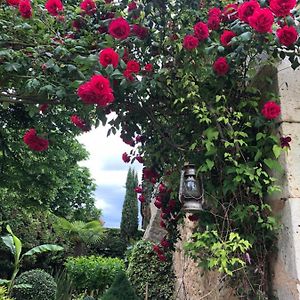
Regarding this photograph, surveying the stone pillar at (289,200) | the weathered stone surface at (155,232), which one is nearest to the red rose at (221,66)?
the stone pillar at (289,200)

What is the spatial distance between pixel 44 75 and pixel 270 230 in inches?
78.9

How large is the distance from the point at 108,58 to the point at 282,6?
1194 millimetres

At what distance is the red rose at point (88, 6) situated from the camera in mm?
3047

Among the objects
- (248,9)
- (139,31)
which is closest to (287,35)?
(248,9)

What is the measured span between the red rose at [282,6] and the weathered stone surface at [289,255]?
1280mm

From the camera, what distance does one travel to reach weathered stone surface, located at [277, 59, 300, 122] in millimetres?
2788

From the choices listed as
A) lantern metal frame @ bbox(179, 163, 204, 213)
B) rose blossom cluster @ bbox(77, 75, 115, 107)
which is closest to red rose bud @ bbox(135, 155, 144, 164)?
lantern metal frame @ bbox(179, 163, 204, 213)

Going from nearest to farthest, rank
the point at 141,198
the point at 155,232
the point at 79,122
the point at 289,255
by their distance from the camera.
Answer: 1. the point at 289,255
2. the point at 79,122
3. the point at 141,198
4. the point at 155,232

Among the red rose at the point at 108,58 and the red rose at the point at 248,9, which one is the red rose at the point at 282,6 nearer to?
the red rose at the point at 248,9

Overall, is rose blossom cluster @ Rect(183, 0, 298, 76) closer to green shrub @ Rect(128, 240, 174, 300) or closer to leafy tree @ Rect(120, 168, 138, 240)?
green shrub @ Rect(128, 240, 174, 300)

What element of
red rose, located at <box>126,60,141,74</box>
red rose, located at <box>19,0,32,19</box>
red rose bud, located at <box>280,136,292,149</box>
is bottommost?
red rose bud, located at <box>280,136,292,149</box>

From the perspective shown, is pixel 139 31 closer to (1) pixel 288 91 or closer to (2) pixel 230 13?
(2) pixel 230 13

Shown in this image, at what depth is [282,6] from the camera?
2377 mm

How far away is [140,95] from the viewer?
116 inches
